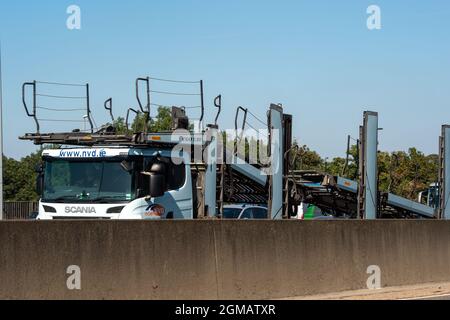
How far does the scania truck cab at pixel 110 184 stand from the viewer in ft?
55.6

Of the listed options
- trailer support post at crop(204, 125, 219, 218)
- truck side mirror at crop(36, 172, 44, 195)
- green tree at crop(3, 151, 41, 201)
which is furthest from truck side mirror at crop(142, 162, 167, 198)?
green tree at crop(3, 151, 41, 201)

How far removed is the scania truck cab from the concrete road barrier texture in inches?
137

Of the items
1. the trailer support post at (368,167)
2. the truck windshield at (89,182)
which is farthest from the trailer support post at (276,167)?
the truck windshield at (89,182)

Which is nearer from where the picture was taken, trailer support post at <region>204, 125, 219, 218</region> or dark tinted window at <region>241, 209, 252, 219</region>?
trailer support post at <region>204, 125, 219, 218</region>

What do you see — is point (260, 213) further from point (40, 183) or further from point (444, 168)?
point (40, 183)

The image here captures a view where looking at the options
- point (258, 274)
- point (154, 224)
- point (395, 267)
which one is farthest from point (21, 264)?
point (395, 267)

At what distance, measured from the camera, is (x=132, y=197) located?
55.4ft

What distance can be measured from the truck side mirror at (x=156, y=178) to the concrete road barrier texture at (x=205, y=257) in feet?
10.8

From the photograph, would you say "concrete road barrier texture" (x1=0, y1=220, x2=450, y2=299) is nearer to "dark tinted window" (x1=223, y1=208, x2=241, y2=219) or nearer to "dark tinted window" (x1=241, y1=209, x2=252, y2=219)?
"dark tinted window" (x1=241, y1=209, x2=252, y2=219)

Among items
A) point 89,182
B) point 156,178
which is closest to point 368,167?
point 156,178

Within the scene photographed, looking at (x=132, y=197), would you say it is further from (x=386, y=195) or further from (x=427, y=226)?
(x=386, y=195)

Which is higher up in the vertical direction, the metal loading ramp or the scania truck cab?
the scania truck cab

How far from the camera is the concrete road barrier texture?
11227mm

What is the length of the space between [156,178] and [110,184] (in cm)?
95
